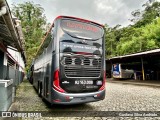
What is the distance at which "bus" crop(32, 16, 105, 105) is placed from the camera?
575cm

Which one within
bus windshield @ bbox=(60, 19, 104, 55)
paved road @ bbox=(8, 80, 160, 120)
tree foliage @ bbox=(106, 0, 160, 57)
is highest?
tree foliage @ bbox=(106, 0, 160, 57)

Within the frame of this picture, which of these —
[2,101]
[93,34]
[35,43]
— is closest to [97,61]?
[93,34]

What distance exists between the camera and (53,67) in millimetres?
5770

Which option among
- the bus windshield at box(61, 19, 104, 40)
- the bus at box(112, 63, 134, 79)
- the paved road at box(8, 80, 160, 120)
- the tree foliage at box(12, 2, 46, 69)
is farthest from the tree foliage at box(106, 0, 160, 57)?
the bus windshield at box(61, 19, 104, 40)

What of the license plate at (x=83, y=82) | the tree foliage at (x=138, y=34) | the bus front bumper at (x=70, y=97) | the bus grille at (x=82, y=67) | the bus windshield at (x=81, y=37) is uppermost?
the tree foliage at (x=138, y=34)

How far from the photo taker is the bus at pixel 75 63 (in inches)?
226

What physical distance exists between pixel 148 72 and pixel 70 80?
Answer: 64.0 ft

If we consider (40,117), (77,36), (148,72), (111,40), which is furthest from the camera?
(111,40)

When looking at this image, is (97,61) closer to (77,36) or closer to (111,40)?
(77,36)

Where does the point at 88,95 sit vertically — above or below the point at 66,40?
below

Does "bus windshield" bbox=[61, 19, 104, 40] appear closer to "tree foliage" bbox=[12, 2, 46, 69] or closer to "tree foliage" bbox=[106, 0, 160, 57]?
"tree foliage" bbox=[106, 0, 160, 57]

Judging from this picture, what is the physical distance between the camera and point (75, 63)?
238 inches

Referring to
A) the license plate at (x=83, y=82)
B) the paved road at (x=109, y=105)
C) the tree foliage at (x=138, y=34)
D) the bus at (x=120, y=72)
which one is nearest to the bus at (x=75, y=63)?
the license plate at (x=83, y=82)

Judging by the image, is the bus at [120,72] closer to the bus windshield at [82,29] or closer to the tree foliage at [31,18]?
the bus windshield at [82,29]
